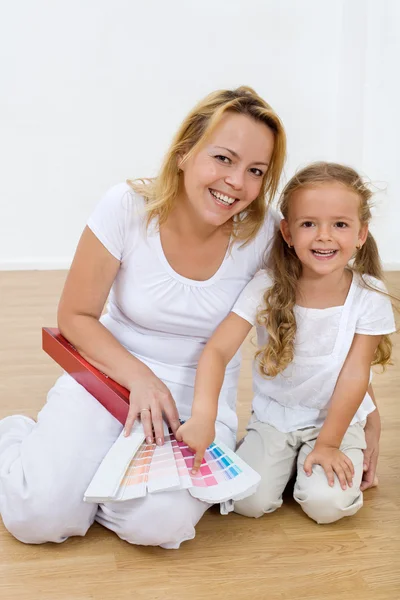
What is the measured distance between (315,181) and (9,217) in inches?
101

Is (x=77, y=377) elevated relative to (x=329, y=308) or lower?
lower

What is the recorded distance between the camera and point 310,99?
4.15 meters

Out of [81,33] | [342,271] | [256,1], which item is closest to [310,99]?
[256,1]

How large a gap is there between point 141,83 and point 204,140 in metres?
2.52

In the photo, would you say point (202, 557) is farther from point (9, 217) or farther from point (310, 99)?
point (310, 99)

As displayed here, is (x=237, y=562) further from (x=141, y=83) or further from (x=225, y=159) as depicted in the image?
(x=141, y=83)

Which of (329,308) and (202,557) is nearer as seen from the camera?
(202,557)

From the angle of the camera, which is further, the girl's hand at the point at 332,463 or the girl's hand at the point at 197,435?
the girl's hand at the point at 332,463

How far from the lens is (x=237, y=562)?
4.49 feet

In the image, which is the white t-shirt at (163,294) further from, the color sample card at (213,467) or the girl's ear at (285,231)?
the color sample card at (213,467)

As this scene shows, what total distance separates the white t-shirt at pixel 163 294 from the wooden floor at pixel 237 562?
26cm

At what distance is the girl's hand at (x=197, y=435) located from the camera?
4.53 ft

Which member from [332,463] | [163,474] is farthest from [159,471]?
[332,463]

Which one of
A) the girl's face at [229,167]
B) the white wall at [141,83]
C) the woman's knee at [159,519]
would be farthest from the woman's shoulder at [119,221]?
the white wall at [141,83]
